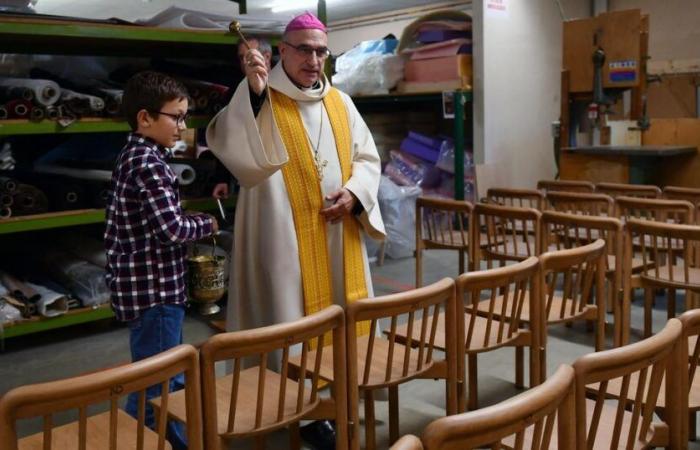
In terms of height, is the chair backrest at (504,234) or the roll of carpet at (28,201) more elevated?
the roll of carpet at (28,201)

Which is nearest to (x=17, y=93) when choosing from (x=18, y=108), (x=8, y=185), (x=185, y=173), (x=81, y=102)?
(x=18, y=108)

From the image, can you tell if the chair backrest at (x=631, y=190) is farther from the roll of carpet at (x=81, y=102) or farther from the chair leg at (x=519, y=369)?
the roll of carpet at (x=81, y=102)

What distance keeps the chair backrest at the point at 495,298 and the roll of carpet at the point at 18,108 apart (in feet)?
7.66

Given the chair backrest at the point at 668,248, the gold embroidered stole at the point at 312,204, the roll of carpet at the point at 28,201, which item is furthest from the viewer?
the roll of carpet at the point at 28,201

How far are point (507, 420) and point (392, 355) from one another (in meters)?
0.88

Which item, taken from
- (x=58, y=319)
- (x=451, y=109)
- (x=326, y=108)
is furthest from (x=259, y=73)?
(x=451, y=109)

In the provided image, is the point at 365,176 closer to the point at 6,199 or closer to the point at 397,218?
the point at 6,199

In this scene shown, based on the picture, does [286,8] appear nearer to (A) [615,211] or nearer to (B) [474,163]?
(B) [474,163]

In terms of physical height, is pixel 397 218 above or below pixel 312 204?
below

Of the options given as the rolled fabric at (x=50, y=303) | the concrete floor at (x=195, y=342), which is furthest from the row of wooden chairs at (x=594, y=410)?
the rolled fabric at (x=50, y=303)

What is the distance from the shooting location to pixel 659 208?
350 centimetres

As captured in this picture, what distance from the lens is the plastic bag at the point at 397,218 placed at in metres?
5.63

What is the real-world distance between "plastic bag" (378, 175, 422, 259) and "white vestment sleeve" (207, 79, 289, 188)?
312 cm

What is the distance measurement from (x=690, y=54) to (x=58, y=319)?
21.3 ft
